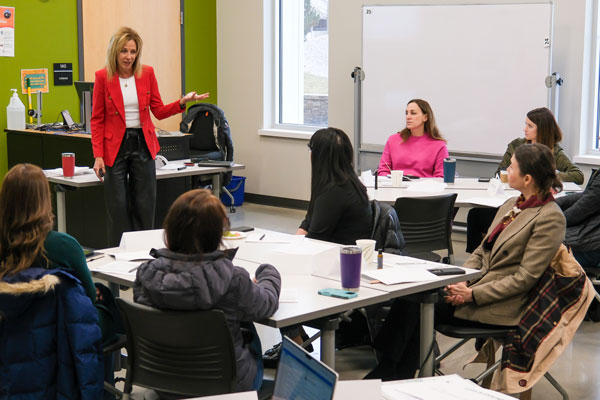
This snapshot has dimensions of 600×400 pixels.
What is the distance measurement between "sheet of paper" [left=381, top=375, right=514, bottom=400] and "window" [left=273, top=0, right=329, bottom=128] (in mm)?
6729

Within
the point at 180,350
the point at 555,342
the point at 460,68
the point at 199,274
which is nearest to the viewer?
the point at 199,274

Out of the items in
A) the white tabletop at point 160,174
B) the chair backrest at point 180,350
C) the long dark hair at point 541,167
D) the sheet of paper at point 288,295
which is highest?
the long dark hair at point 541,167

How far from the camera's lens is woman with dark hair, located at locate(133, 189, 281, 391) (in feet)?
8.11

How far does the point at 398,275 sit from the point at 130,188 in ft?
9.47

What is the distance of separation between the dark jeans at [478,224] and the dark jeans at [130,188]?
6.99 ft

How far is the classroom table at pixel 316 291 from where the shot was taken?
8.75 ft

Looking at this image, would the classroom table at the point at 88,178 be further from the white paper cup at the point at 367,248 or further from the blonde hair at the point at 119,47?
the white paper cup at the point at 367,248

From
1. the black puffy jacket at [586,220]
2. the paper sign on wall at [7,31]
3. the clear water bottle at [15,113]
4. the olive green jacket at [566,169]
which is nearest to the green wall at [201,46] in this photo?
the paper sign on wall at [7,31]

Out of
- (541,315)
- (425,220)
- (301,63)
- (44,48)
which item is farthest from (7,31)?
(541,315)

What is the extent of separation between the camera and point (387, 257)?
Result: 11.0 ft

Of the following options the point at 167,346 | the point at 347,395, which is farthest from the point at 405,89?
the point at 347,395

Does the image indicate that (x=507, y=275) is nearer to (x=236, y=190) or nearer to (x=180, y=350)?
(x=180, y=350)

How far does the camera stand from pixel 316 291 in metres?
2.88

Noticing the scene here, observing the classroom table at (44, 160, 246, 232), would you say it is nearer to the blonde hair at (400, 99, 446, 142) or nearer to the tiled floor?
the tiled floor
